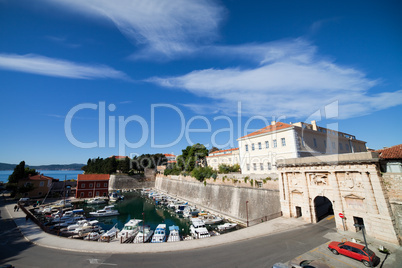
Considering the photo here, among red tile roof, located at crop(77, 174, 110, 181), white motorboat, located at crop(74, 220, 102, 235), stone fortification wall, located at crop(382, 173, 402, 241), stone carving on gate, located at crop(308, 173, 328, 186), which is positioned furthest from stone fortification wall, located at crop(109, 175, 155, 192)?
stone fortification wall, located at crop(382, 173, 402, 241)

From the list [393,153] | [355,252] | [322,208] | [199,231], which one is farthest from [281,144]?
[355,252]

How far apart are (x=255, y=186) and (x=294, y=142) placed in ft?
35.2

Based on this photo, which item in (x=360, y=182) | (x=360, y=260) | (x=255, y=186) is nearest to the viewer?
(x=360, y=260)

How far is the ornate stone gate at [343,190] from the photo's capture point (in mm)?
15289

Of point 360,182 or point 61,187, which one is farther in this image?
point 61,187

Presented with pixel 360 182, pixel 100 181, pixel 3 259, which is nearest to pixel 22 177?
pixel 100 181

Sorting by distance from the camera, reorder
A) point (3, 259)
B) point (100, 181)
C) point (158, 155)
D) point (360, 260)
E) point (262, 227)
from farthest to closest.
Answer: point (158, 155) → point (100, 181) → point (262, 227) → point (3, 259) → point (360, 260)

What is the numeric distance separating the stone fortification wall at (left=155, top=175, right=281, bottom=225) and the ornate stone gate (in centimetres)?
339

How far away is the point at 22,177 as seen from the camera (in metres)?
55.0

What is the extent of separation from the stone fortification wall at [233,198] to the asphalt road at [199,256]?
19.8 ft

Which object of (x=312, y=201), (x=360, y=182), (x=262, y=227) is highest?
(x=360, y=182)

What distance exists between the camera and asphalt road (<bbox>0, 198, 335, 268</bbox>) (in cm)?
1329

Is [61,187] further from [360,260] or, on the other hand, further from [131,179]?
[360,260]

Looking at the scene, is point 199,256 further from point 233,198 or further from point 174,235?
point 233,198
